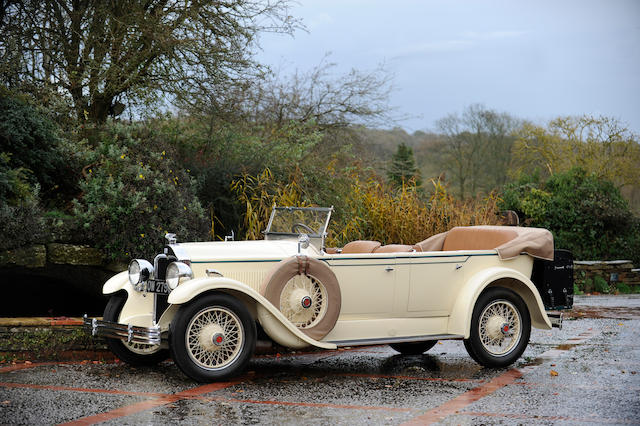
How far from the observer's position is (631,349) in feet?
27.3

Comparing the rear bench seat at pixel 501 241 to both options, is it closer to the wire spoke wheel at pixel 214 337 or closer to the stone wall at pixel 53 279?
the wire spoke wheel at pixel 214 337

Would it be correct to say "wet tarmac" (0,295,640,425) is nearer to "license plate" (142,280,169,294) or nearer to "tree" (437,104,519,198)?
"license plate" (142,280,169,294)

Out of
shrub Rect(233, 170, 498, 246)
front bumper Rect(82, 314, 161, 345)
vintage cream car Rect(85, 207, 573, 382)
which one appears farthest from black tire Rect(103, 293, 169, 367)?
shrub Rect(233, 170, 498, 246)

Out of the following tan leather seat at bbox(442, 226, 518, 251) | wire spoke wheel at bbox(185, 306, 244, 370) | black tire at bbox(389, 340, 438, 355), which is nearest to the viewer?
wire spoke wheel at bbox(185, 306, 244, 370)

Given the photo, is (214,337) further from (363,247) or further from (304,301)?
(363,247)

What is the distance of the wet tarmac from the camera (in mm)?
5039

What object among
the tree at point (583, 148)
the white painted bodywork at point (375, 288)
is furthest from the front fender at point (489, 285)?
the tree at point (583, 148)

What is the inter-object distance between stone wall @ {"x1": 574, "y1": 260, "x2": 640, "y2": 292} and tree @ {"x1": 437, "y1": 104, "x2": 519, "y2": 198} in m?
15.6

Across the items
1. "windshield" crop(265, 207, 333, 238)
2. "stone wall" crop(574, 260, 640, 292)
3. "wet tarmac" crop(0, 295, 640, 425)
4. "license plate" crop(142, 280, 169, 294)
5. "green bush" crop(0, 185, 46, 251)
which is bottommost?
"wet tarmac" crop(0, 295, 640, 425)

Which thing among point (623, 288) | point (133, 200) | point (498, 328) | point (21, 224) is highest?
point (133, 200)

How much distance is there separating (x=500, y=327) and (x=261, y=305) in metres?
2.57

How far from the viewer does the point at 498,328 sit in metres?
7.38

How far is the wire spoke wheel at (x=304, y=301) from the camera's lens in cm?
666

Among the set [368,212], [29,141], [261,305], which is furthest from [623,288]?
[29,141]
